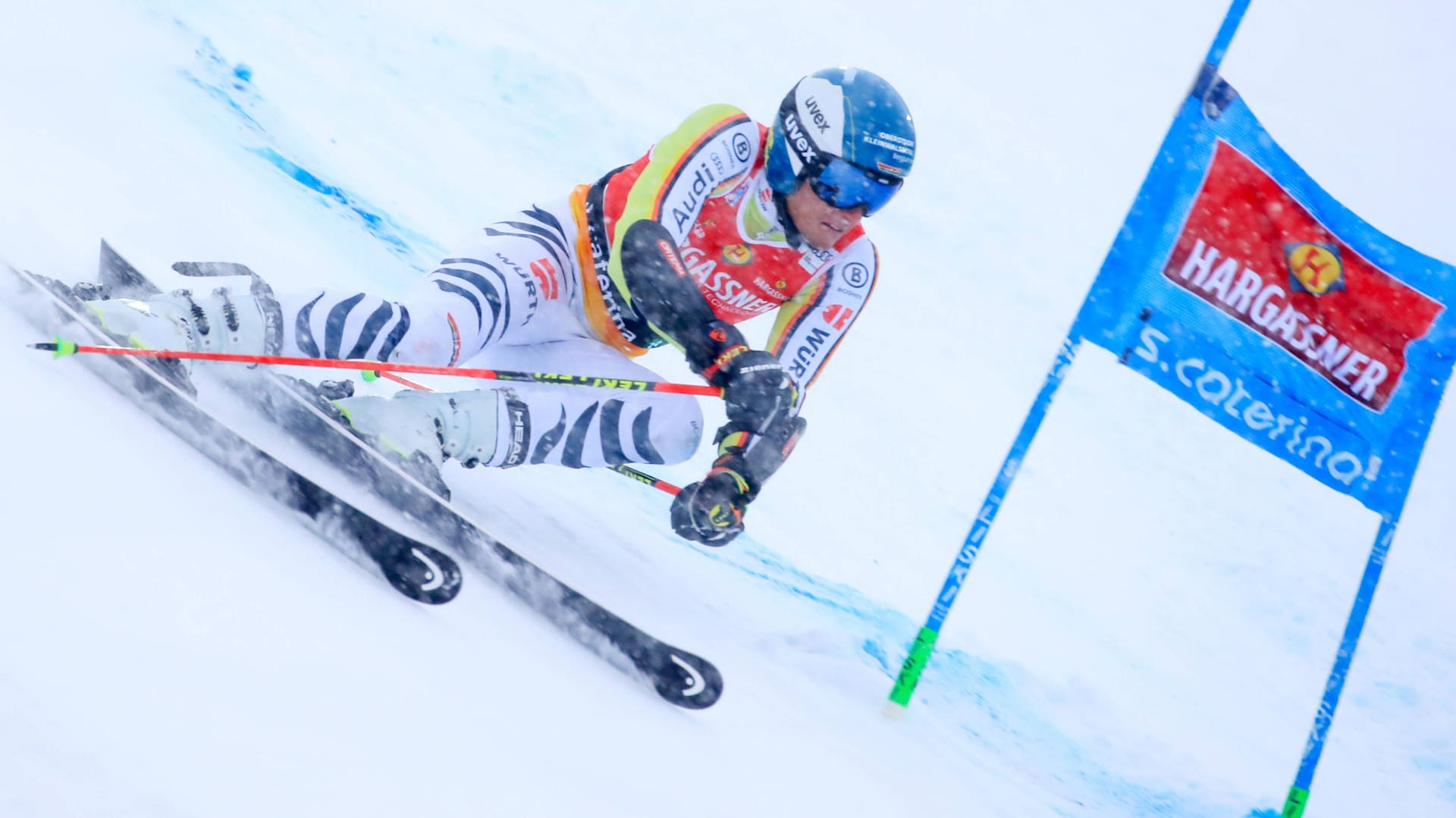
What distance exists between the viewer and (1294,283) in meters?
3.08

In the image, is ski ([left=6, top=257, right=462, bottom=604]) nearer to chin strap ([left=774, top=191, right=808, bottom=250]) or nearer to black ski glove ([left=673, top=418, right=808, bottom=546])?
black ski glove ([left=673, top=418, right=808, bottom=546])

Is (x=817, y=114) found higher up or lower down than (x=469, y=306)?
higher up

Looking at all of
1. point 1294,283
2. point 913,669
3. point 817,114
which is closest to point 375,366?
point 817,114

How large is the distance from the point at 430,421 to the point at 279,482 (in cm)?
68

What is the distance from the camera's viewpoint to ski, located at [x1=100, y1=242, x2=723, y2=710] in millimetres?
2070

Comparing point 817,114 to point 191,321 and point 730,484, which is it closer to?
point 730,484

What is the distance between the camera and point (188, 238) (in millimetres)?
4027

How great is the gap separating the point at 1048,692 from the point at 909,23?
6.29m

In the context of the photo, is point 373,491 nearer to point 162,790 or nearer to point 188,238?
point 162,790

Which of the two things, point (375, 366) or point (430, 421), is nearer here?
point (375, 366)

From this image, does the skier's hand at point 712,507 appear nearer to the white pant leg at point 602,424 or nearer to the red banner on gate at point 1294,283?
the white pant leg at point 602,424

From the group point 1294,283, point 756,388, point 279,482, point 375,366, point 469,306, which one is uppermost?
point 1294,283

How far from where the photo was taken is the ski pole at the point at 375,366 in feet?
6.47

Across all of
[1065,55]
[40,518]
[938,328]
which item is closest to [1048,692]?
[938,328]
